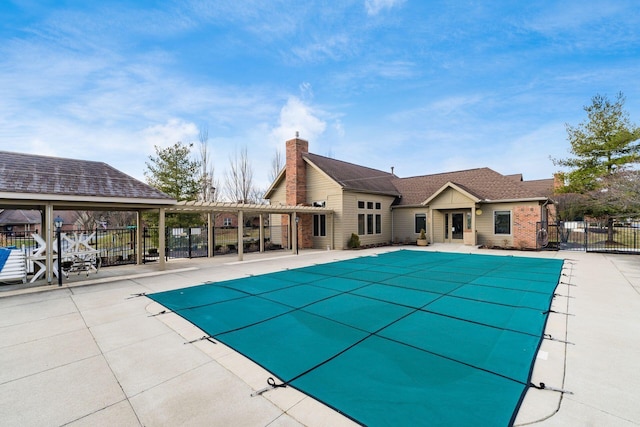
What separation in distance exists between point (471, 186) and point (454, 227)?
9.73 ft

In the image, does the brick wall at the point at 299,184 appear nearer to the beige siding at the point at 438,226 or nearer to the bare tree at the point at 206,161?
the beige siding at the point at 438,226

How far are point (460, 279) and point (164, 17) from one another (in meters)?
13.6

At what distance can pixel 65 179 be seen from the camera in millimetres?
9125

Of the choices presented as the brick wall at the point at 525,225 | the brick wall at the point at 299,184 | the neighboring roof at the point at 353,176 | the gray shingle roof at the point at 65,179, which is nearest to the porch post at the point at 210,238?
the gray shingle roof at the point at 65,179

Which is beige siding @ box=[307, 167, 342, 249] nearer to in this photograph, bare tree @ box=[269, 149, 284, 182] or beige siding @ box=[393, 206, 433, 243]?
beige siding @ box=[393, 206, 433, 243]

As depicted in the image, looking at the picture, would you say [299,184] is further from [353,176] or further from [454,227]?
[454,227]

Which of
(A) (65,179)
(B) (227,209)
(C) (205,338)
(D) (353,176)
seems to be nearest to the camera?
(C) (205,338)

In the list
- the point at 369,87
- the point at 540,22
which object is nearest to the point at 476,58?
the point at 540,22

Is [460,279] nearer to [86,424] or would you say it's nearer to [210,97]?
→ [86,424]

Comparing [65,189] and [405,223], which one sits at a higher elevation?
[65,189]

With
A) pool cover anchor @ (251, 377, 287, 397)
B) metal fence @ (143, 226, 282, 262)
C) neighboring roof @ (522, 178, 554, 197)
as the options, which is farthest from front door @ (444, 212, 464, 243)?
pool cover anchor @ (251, 377, 287, 397)

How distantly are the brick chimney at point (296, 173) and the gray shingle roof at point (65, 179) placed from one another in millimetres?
8631

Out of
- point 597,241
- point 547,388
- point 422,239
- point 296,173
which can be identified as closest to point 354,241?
point 422,239

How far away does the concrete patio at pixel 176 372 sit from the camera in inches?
101
